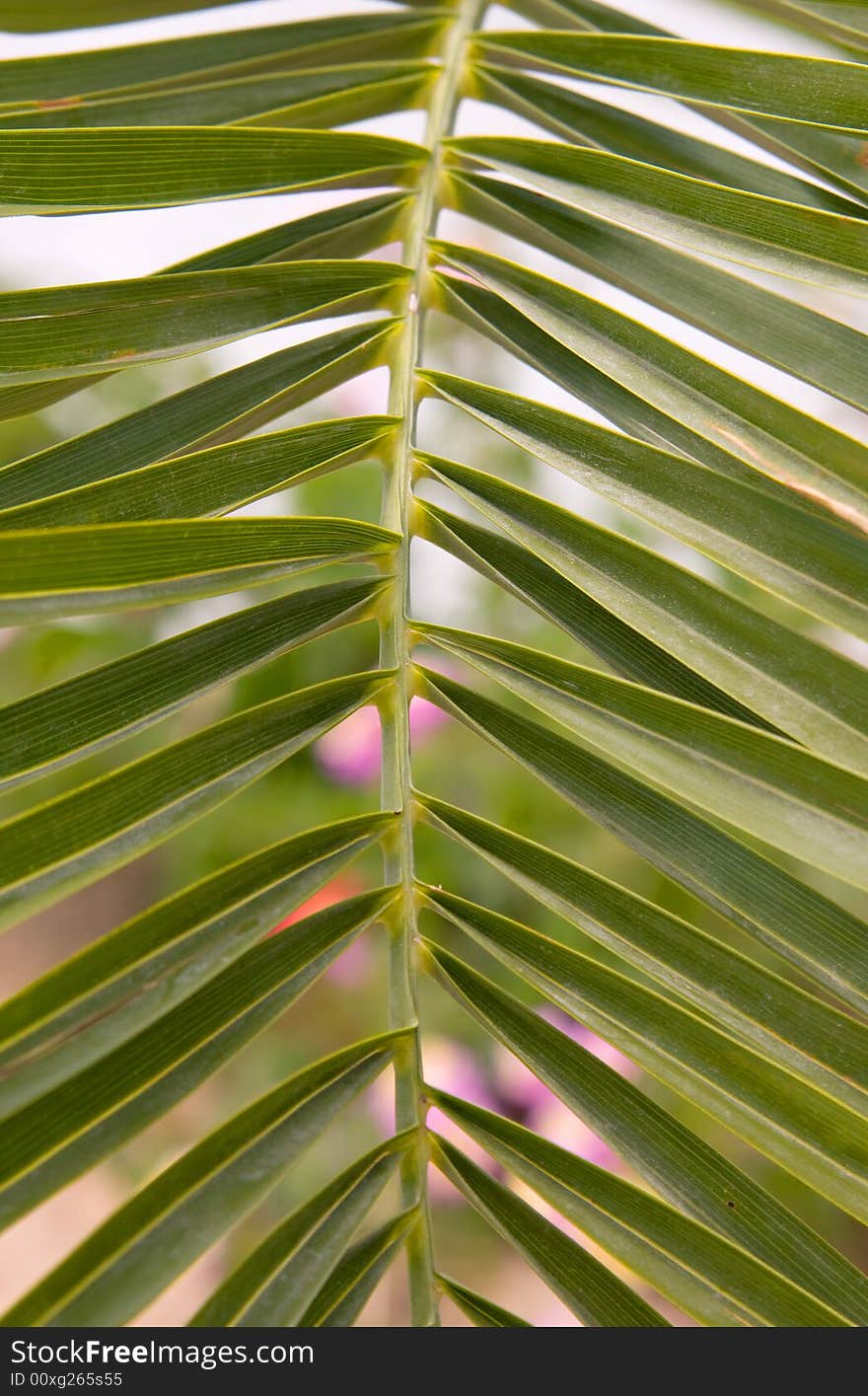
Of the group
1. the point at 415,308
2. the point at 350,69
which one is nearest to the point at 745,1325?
the point at 415,308

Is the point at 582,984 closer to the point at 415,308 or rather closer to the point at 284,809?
the point at 415,308

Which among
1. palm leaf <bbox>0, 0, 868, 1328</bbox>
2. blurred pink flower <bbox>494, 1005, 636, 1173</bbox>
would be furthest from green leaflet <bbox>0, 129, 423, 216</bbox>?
blurred pink flower <bbox>494, 1005, 636, 1173</bbox>

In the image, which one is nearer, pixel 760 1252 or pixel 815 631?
pixel 760 1252

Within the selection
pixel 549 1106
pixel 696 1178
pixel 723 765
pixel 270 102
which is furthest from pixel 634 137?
pixel 549 1106

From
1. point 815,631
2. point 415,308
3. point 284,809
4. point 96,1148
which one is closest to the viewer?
point 96,1148

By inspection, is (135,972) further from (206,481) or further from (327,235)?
(327,235)

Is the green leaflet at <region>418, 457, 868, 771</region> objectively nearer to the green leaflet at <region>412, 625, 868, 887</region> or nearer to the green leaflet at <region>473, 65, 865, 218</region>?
the green leaflet at <region>412, 625, 868, 887</region>

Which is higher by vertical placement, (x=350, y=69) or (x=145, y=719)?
(x=350, y=69)
